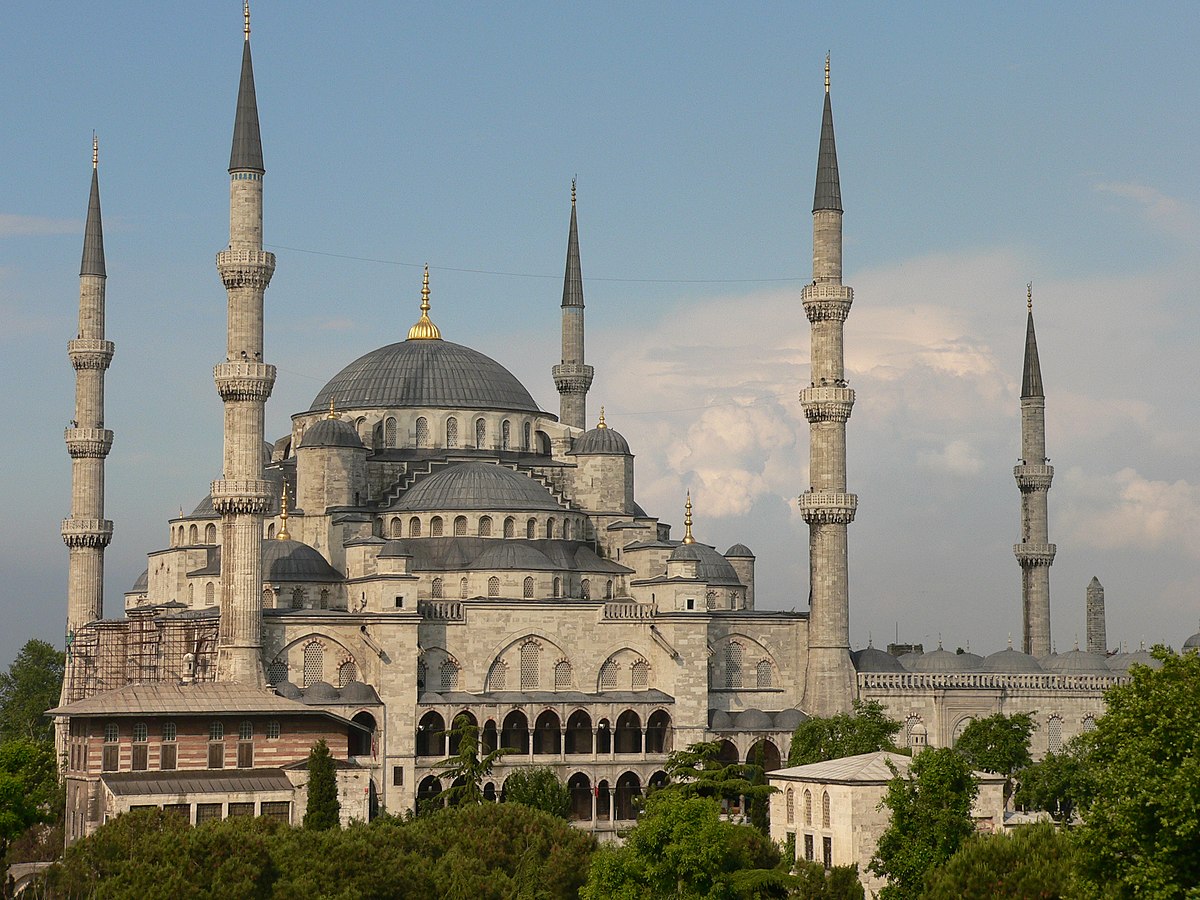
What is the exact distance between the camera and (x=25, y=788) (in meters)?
47.7

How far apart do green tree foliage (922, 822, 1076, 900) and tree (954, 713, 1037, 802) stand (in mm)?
21269

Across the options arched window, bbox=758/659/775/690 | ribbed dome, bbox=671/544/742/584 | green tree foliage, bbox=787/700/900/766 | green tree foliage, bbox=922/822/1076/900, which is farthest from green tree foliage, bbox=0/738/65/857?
ribbed dome, bbox=671/544/742/584

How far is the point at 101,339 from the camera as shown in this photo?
65.6 meters

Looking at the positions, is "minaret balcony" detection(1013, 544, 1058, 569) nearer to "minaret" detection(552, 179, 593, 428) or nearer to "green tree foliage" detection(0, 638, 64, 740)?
"minaret" detection(552, 179, 593, 428)

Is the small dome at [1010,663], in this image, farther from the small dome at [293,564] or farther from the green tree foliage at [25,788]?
Answer: the green tree foliage at [25,788]

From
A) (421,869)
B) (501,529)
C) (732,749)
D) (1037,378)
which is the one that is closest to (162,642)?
(501,529)

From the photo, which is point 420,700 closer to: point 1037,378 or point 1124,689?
point 1037,378

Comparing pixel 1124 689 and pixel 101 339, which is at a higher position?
pixel 101 339

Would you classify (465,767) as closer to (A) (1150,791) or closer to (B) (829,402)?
(B) (829,402)

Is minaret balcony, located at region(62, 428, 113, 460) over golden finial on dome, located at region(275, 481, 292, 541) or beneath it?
over

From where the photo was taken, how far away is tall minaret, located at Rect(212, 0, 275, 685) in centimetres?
5341

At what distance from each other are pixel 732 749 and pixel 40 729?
87.1 ft

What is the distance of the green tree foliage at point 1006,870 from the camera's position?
33.1m

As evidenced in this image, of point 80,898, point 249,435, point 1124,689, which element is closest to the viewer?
point 1124,689
